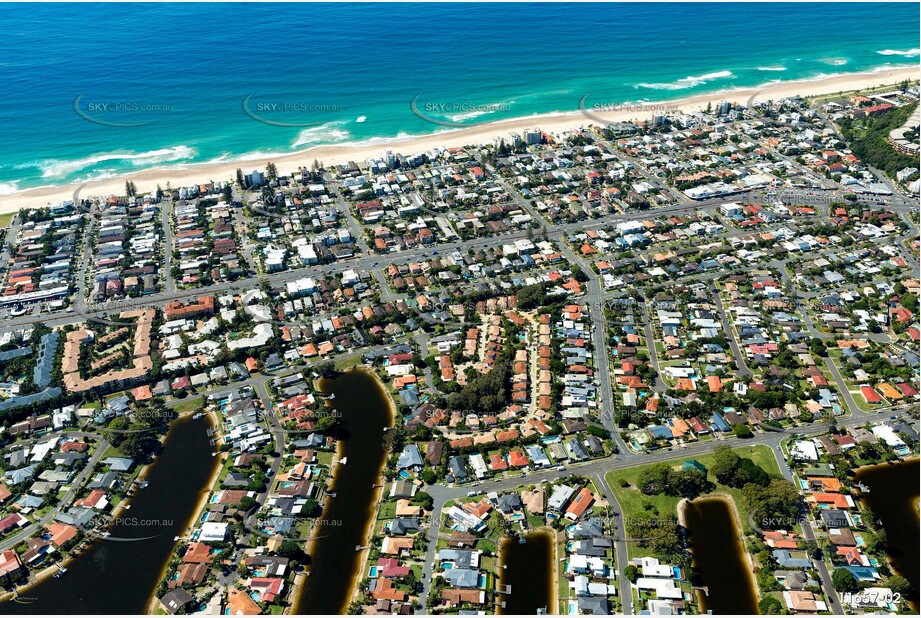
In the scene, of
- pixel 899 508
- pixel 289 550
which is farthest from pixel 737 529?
pixel 289 550

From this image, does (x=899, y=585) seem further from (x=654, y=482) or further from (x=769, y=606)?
(x=654, y=482)

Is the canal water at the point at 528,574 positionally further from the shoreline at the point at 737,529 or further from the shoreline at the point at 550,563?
the shoreline at the point at 737,529

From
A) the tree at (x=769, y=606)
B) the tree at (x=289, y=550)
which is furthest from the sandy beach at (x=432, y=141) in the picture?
the tree at (x=769, y=606)

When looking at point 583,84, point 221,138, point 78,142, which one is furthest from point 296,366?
point 583,84

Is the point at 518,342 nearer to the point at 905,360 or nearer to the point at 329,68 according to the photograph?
the point at 905,360

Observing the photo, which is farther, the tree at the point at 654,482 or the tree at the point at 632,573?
the tree at the point at 654,482
